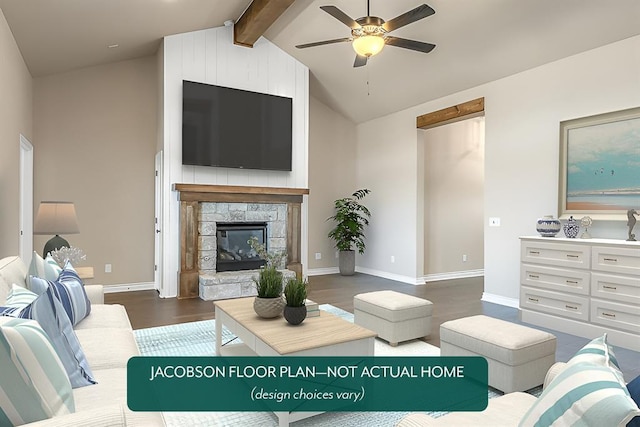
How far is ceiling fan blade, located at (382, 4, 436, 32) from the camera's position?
329 cm

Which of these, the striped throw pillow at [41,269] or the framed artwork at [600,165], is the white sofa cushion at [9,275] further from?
the framed artwork at [600,165]

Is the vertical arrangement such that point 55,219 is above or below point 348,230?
above

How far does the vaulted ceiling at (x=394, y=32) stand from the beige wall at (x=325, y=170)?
1227 mm

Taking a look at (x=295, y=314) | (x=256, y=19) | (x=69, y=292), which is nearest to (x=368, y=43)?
(x=256, y=19)

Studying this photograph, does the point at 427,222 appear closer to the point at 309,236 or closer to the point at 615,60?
the point at 309,236

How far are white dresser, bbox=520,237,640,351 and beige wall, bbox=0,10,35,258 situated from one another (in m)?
5.03

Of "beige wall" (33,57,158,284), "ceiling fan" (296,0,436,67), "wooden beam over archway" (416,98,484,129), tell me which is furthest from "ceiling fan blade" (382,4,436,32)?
"beige wall" (33,57,158,284)

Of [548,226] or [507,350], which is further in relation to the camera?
[548,226]

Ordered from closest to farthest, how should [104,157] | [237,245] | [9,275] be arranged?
[9,275], [104,157], [237,245]

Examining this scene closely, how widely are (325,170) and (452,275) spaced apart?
2930 millimetres

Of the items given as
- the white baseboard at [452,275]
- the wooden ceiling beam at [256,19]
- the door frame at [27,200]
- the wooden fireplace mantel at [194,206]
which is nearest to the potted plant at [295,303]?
the wooden fireplace mantel at [194,206]

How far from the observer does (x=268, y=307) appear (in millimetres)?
2664

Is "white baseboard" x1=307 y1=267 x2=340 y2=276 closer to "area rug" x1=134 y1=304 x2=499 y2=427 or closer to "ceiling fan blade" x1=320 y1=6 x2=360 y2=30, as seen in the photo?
"area rug" x1=134 y1=304 x2=499 y2=427

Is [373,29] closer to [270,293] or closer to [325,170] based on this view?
[270,293]
